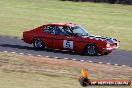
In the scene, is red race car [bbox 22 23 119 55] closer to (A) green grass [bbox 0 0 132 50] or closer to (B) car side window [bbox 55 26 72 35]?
(B) car side window [bbox 55 26 72 35]

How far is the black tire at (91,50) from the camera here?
67.5ft

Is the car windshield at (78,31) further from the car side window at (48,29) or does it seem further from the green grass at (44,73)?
the green grass at (44,73)

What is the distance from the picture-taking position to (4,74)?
15.6 meters

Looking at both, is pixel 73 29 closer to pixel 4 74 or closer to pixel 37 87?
pixel 4 74

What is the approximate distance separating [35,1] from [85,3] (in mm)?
6483

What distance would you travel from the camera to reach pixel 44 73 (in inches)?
629

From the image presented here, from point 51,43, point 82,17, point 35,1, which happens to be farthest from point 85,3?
point 51,43

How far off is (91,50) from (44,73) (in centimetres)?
521

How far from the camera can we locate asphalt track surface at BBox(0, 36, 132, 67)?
63.7 feet

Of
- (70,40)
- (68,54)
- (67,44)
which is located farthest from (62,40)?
(68,54)

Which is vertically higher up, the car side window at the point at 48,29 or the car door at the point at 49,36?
the car side window at the point at 48,29

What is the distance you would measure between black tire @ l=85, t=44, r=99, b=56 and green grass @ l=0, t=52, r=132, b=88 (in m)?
2.24

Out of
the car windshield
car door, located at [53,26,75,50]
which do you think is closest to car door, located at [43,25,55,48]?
car door, located at [53,26,75,50]

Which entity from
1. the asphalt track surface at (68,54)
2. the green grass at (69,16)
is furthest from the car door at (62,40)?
the green grass at (69,16)
